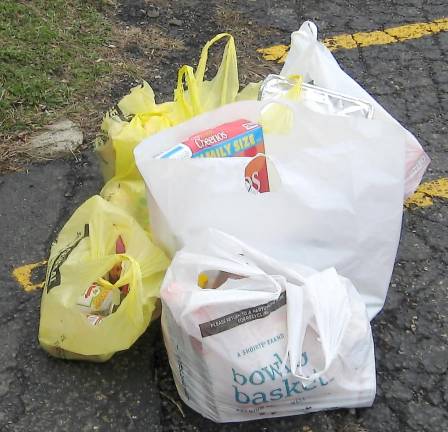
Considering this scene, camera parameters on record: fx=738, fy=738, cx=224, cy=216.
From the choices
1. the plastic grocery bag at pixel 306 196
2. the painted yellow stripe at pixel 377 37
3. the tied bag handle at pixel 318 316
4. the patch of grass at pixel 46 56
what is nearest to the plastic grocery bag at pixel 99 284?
the plastic grocery bag at pixel 306 196

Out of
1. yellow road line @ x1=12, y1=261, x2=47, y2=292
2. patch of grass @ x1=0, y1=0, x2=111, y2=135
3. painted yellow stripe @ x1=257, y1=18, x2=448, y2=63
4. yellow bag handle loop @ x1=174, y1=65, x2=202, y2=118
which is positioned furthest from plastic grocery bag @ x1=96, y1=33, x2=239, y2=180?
painted yellow stripe @ x1=257, y1=18, x2=448, y2=63

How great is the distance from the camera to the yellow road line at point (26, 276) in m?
2.24

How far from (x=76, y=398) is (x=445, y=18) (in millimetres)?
2667

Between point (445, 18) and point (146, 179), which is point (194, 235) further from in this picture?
point (445, 18)

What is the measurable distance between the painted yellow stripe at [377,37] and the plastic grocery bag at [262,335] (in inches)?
70.4

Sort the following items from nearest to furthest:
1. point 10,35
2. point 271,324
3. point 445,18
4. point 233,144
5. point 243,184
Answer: point 271,324 < point 243,184 < point 233,144 < point 10,35 < point 445,18

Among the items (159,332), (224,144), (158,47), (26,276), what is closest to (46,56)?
(158,47)

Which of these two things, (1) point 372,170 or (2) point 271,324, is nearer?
(2) point 271,324

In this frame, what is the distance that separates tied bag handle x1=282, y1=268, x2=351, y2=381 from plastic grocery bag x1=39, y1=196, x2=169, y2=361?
39 cm

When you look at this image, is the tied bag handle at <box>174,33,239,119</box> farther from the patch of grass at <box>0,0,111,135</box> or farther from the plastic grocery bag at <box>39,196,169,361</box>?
the patch of grass at <box>0,0,111,135</box>

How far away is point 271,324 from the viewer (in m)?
1.71

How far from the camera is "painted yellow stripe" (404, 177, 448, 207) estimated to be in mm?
2555

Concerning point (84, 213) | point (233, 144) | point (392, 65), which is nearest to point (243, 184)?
point (233, 144)

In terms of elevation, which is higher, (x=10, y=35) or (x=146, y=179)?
(x=146, y=179)
